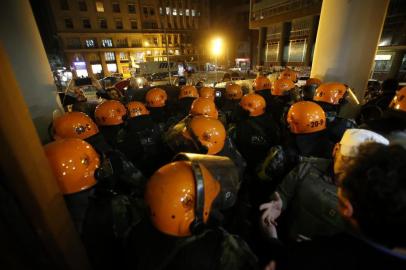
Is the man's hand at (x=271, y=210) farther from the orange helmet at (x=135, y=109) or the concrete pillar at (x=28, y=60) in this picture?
the concrete pillar at (x=28, y=60)

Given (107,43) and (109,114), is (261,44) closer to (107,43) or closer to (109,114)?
(107,43)

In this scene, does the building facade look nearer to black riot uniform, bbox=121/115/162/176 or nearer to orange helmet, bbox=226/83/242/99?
orange helmet, bbox=226/83/242/99

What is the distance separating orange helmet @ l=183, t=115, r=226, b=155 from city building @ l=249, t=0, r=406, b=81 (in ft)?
60.8

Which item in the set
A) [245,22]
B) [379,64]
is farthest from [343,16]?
[245,22]

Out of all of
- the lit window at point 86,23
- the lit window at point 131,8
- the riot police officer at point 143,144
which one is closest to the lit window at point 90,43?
the lit window at point 86,23

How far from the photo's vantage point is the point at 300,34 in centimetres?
2361

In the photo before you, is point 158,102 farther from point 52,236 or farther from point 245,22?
point 245,22

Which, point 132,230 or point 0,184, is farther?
point 132,230

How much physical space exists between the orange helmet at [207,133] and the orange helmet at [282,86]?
4051 millimetres

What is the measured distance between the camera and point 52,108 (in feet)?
18.0

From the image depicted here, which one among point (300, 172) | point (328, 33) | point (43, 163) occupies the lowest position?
point (300, 172)

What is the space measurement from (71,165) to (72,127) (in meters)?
1.55

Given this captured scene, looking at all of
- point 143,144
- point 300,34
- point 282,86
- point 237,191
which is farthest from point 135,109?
point 300,34

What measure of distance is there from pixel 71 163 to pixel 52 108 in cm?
428
